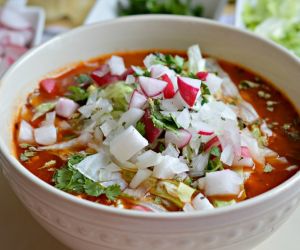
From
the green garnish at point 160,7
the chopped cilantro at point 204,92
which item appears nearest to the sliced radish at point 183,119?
the chopped cilantro at point 204,92

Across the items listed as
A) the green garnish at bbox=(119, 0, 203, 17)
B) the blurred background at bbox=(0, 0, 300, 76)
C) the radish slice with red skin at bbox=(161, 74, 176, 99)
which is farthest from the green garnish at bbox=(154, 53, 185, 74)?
the green garnish at bbox=(119, 0, 203, 17)

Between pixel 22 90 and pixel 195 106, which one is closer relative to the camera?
pixel 195 106

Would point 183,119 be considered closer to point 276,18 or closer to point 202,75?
point 202,75

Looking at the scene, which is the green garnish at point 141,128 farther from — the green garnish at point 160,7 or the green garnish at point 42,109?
the green garnish at point 160,7

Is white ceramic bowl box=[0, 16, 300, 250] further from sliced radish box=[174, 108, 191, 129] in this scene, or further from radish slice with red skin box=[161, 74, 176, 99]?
radish slice with red skin box=[161, 74, 176, 99]

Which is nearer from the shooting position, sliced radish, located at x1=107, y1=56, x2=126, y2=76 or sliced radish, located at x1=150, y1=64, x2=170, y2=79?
sliced radish, located at x1=150, y1=64, x2=170, y2=79

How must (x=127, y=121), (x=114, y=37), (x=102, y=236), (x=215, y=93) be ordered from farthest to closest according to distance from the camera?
(x=114, y=37) → (x=215, y=93) → (x=127, y=121) → (x=102, y=236)

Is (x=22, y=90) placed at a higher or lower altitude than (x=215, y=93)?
lower

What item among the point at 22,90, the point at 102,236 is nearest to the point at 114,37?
the point at 22,90

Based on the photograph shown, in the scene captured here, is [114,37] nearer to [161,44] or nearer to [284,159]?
[161,44]
